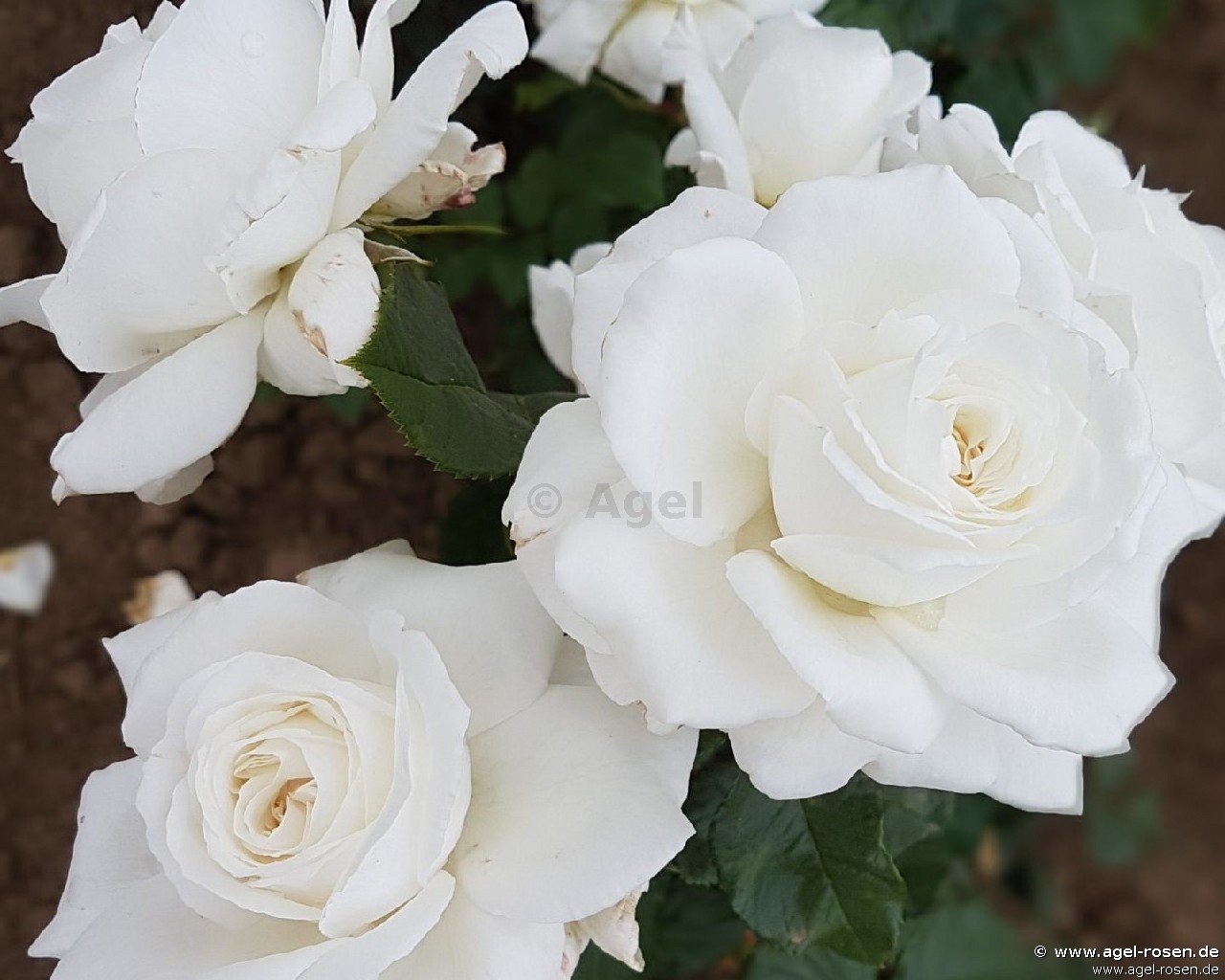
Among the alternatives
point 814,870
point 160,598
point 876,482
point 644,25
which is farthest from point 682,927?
point 644,25

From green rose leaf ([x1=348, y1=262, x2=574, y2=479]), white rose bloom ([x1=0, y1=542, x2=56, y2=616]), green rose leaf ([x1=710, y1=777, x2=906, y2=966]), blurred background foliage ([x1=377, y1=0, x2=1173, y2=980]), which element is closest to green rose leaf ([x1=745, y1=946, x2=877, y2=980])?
blurred background foliage ([x1=377, y1=0, x2=1173, y2=980])

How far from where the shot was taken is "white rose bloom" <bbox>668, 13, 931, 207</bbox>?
2.24 ft

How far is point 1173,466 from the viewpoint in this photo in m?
0.59

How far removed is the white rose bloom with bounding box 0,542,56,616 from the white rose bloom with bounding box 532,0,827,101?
2.81 feet

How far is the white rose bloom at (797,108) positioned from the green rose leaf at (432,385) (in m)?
0.22

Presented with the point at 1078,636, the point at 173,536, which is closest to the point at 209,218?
the point at 1078,636

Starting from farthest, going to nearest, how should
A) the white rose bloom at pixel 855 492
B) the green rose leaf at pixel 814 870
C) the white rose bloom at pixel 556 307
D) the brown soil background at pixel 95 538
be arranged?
the brown soil background at pixel 95 538 → the white rose bloom at pixel 556 307 → the green rose leaf at pixel 814 870 → the white rose bloom at pixel 855 492

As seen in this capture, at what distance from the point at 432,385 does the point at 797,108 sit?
0.30 metres

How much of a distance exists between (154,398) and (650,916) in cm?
67

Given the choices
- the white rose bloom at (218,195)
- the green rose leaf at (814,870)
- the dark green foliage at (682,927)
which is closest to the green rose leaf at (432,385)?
the white rose bloom at (218,195)

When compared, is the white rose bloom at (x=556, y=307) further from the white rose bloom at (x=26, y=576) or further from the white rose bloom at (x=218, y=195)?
the white rose bloom at (x=26, y=576)

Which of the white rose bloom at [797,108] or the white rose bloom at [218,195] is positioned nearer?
the white rose bloom at [218,195]

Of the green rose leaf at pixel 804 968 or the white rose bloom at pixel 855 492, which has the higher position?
the white rose bloom at pixel 855 492

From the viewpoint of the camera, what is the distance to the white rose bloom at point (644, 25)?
2.90 feet
